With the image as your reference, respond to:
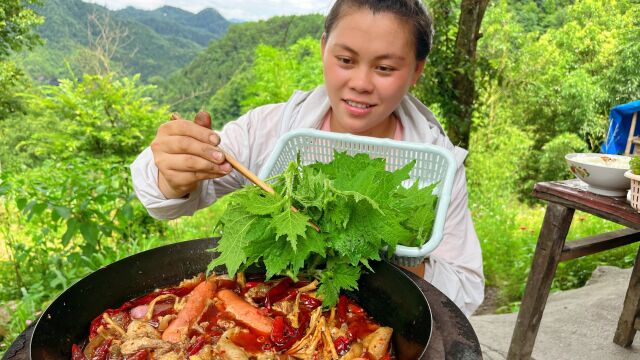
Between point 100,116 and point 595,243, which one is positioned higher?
point 595,243

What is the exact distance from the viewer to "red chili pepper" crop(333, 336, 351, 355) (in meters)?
1.36

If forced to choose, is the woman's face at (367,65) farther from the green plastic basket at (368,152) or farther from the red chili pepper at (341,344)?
the red chili pepper at (341,344)

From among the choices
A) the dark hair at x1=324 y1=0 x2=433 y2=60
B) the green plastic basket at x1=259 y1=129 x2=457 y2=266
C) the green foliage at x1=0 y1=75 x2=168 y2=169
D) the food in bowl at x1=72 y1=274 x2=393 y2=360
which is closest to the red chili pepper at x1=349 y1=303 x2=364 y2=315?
the food in bowl at x1=72 y1=274 x2=393 y2=360

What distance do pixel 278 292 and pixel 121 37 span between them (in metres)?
19.0

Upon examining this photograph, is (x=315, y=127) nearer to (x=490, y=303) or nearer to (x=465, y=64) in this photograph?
(x=490, y=303)

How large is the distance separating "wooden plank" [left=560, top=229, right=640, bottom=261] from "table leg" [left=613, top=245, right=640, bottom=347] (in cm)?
19

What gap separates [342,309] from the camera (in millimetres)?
1542

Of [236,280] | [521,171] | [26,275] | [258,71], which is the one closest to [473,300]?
[236,280]

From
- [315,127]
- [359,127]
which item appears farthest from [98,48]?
[359,127]

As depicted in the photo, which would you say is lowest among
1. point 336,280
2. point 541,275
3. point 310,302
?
point 541,275

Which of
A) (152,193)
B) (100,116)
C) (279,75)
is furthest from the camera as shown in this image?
(279,75)

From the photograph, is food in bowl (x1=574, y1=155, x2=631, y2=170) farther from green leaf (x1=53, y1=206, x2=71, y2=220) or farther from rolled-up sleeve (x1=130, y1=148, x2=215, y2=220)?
green leaf (x1=53, y1=206, x2=71, y2=220)

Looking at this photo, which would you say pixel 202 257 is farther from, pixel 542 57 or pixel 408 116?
pixel 542 57

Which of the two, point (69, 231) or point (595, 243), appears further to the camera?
point (69, 231)
